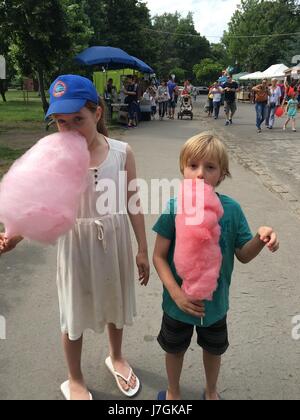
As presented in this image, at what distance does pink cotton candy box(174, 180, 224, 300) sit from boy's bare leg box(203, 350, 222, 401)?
552 millimetres

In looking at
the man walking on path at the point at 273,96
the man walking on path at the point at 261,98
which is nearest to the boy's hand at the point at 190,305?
the man walking on path at the point at 261,98

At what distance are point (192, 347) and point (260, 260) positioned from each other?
1.63m

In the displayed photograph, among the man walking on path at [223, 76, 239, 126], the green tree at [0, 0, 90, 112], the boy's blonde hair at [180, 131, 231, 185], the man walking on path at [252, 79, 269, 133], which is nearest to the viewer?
the boy's blonde hair at [180, 131, 231, 185]

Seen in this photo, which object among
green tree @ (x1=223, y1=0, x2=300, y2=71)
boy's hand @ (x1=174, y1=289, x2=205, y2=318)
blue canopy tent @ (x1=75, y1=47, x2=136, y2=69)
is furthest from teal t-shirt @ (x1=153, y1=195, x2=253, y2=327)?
green tree @ (x1=223, y1=0, x2=300, y2=71)

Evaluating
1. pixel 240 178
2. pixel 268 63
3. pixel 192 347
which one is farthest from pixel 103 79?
pixel 268 63

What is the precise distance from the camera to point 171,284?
6.39ft

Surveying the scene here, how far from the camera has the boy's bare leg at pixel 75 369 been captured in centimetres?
231

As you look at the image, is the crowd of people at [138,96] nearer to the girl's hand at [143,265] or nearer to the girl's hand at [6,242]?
the girl's hand at [143,265]

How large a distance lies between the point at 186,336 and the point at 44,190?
3.49ft

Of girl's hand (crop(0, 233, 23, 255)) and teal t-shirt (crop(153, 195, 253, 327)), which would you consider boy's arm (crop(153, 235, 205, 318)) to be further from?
girl's hand (crop(0, 233, 23, 255))

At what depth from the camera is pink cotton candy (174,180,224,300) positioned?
1762mm

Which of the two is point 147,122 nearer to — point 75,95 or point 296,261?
point 296,261

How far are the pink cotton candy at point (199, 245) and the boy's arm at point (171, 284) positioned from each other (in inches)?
2.3

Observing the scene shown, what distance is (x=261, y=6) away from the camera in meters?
58.4
